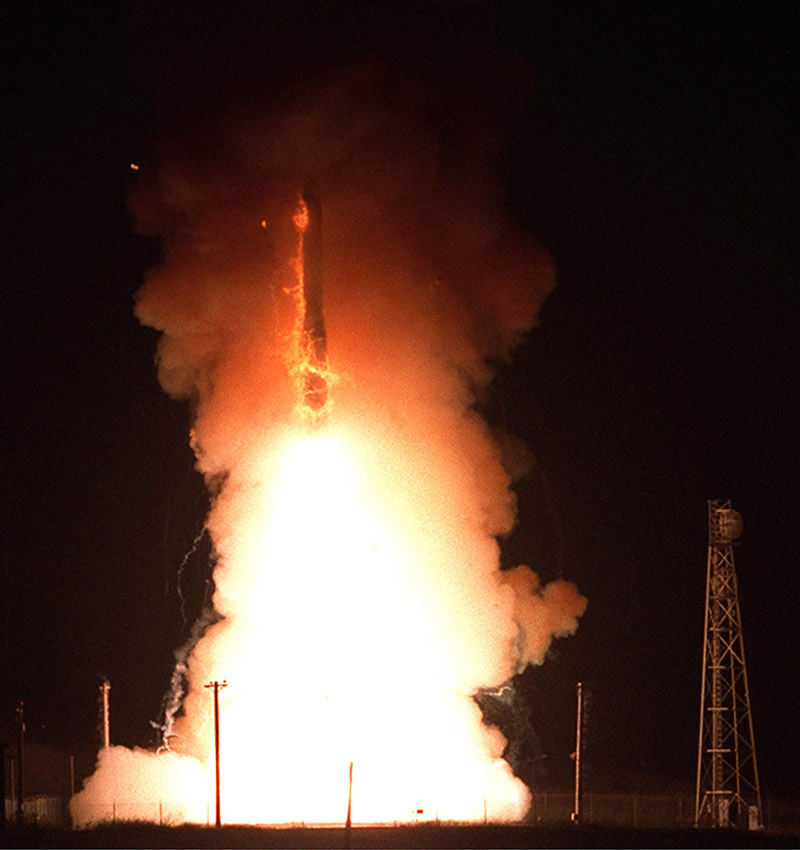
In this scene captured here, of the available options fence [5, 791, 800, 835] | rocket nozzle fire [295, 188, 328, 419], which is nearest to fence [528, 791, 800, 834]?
fence [5, 791, 800, 835]

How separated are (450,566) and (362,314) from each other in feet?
30.9

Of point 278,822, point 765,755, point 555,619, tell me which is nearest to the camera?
point 278,822

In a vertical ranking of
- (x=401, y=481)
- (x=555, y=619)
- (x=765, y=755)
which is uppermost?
(x=401, y=481)

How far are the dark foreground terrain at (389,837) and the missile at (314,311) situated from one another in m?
14.5

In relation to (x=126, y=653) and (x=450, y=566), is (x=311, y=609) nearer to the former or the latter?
(x=450, y=566)

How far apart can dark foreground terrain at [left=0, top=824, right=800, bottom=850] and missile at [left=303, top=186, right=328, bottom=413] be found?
1454 centimetres

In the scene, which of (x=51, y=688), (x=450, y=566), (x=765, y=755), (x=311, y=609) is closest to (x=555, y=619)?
(x=450, y=566)

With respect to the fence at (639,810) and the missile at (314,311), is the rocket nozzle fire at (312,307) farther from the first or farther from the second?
the fence at (639,810)

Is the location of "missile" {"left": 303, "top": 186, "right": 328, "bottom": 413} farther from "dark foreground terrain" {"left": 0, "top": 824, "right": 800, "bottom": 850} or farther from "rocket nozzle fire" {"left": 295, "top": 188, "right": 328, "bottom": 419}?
"dark foreground terrain" {"left": 0, "top": 824, "right": 800, "bottom": 850}

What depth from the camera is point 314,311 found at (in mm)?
63688

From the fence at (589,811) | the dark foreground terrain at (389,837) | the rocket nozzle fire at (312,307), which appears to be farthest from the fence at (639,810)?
the rocket nozzle fire at (312,307)

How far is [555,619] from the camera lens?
68.2 metres

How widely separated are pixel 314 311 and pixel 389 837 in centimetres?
1780

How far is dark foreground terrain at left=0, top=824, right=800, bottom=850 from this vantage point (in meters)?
57.2
